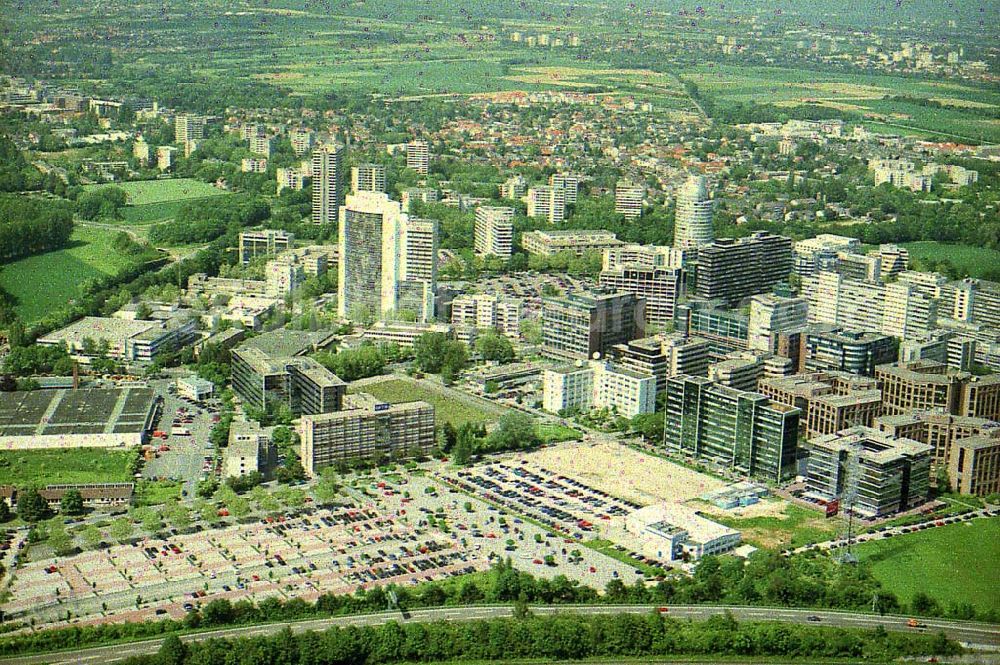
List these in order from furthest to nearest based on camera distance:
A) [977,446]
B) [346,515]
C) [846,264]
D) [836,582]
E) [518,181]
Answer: [518,181] → [846,264] → [977,446] → [346,515] → [836,582]

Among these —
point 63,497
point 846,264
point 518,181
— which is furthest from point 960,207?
point 63,497

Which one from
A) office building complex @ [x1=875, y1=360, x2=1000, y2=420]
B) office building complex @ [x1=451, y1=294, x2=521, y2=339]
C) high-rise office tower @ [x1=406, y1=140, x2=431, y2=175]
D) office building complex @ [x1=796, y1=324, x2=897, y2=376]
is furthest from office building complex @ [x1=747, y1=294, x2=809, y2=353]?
high-rise office tower @ [x1=406, y1=140, x2=431, y2=175]

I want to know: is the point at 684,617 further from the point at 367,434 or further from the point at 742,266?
the point at 742,266

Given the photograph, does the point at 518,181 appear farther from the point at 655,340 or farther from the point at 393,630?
the point at 393,630

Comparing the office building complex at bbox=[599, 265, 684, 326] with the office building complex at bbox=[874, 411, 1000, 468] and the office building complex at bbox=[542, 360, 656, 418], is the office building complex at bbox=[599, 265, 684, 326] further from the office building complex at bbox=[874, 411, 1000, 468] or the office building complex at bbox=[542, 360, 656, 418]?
the office building complex at bbox=[874, 411, 1000, 468]

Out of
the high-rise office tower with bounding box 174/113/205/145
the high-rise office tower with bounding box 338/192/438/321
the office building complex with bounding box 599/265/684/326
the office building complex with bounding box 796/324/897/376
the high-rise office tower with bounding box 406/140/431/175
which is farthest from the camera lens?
the high-rise office tower with bounding box 174/113/205/145

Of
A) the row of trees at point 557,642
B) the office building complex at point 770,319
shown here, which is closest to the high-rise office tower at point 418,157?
the office building complex at point 770,319
